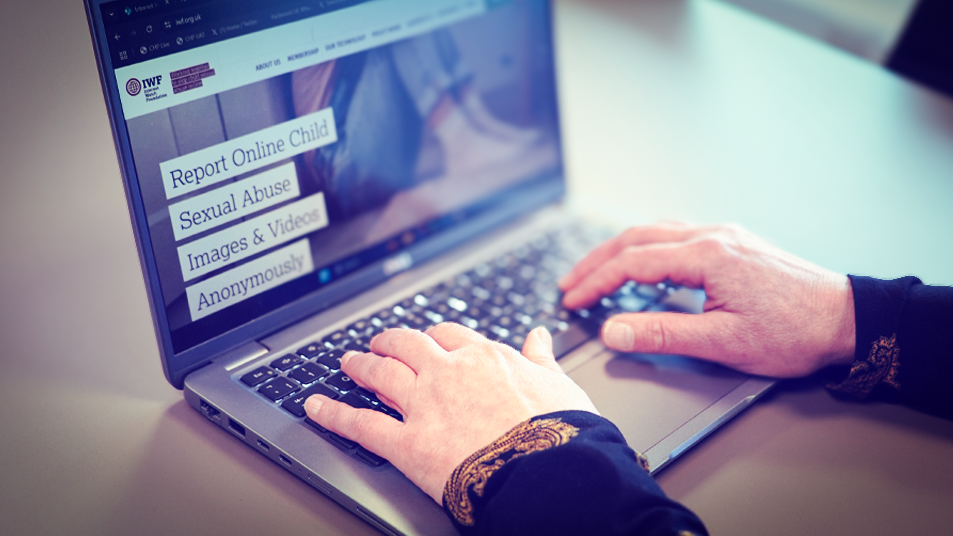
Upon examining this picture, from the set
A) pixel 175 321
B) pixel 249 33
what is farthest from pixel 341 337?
pixel 249 33

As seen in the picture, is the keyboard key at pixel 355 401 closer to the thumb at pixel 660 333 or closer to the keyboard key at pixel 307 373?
the keyboard key at pixel 307 373

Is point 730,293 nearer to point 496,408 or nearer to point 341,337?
point 496,408

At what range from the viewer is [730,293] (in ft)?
2.73

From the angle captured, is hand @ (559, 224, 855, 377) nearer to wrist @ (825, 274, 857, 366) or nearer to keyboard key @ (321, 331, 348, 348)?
wrist @ (825, 274, 857, 366)

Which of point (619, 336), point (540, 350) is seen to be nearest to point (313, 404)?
point (540, 350)

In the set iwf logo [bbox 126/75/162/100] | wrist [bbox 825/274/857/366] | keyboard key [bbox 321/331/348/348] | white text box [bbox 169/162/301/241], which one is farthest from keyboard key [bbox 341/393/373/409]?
wrist [bbox 825/274/857/366]

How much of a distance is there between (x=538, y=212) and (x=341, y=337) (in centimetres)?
43

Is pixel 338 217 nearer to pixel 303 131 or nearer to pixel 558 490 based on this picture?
pixel 303 131

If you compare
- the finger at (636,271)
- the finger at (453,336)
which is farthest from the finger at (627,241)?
the finger at (453,336)

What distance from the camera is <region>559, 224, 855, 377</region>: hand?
80 centimetres

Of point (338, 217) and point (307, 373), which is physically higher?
point (338, 217)

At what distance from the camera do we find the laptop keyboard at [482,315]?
75cm

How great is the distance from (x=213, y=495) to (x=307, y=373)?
152mm

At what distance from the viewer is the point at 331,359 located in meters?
0.80
